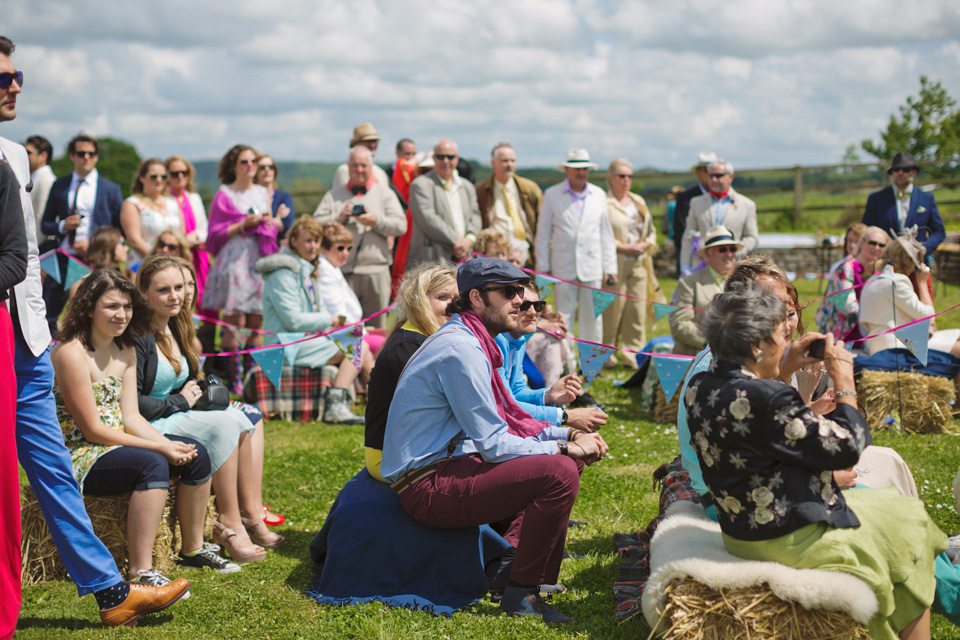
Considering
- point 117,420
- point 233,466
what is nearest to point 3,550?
point 117,420

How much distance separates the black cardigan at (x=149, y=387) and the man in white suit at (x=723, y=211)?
598cm

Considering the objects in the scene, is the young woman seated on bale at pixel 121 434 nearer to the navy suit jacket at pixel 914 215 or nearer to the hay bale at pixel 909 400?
the hay bale at pixel 909 400

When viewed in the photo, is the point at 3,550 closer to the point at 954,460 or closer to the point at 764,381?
the point at 764,381

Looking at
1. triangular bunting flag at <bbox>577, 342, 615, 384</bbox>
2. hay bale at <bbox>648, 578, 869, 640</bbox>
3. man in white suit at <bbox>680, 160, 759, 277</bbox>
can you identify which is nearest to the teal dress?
hay bale at <bbox>648, 578, 869, 640</bbox>

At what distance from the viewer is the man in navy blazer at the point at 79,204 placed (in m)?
8.98

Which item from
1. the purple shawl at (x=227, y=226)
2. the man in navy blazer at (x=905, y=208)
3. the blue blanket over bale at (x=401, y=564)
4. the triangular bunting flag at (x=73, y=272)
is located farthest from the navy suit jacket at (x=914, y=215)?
the triangular bunting flag at (x=73, y=272)

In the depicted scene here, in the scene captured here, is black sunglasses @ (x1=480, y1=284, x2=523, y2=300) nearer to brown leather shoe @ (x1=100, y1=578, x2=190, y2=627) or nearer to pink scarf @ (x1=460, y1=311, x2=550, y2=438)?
pink scarf @ (x1=460, y1=311, x2=550, y2=438)

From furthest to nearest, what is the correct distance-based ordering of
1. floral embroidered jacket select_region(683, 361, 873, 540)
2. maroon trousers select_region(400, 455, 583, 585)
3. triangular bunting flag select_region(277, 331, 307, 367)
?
triangular bunting flag select_region(277, 331, 307, 367) → maroon trousers select_region(400, 455, 583, 585) → floral embroidered jacket select_region(683, 361, 873, 540)

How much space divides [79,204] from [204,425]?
205 inches

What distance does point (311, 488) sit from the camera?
6.18m

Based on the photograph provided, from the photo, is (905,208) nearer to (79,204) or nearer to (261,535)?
(261,535)

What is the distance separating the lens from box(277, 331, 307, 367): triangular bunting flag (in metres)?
7.79

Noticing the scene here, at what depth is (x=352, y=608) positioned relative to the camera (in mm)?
4090

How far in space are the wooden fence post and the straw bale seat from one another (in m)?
18.2
